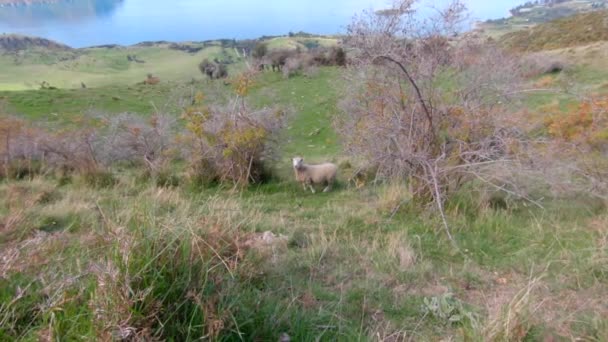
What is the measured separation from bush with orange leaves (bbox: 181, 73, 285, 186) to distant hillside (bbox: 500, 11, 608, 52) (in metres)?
27.8

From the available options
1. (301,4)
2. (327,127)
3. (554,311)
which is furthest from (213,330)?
(301,4)

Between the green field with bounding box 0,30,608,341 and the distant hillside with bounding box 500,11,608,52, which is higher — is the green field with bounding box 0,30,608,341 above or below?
below

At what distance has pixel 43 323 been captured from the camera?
6.75 ft

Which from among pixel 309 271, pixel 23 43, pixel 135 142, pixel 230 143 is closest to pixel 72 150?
pixel 135 142

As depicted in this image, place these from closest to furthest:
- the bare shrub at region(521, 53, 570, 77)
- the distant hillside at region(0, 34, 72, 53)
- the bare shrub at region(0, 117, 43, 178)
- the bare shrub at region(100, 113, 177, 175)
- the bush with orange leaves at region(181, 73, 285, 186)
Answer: the bush with orange leaves at region(181, 73, 285, 186) < the bare shrub at region(0, 117, 43, 178) < the bare shrub at region(100, 113, 177, 175) < the bare shrub at region(521, 53, 570, 77) < the distant hillside at region(0, 34, 72, 53)

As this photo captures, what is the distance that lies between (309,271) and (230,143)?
5.81m

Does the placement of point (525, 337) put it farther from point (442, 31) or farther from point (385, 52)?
point (442, 31)

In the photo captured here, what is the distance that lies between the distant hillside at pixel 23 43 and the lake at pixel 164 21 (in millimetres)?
15790

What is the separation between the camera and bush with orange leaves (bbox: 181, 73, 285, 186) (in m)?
9.35

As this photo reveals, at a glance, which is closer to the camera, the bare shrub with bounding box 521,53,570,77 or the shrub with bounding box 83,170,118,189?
the shrub with bounding box 83,170,118,189

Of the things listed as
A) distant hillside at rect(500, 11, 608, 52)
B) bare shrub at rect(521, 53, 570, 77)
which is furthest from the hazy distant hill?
bare shrub at rect(521, 53, 570, 77)

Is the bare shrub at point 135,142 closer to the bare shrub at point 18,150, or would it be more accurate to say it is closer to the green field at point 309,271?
the bare shrub at point 18,150

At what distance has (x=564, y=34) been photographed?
37.0m

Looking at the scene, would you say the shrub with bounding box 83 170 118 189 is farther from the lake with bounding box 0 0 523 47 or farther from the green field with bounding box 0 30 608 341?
the lake with bounding box 0 0 523 47
